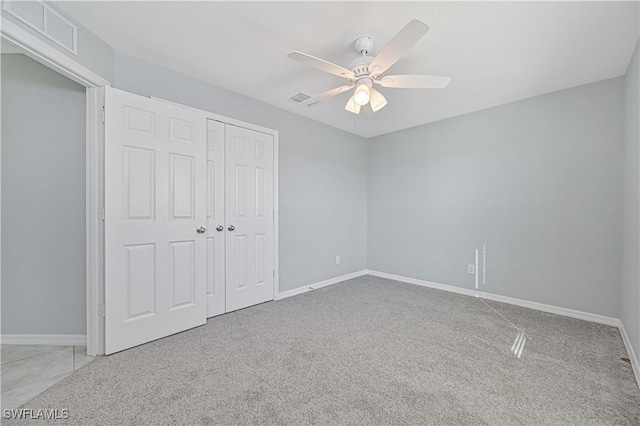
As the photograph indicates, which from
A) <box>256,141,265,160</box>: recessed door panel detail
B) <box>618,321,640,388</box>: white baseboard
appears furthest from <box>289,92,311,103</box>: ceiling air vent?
<box>618,321,640,388</box>: white baseboard

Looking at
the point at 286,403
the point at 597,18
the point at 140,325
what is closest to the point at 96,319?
the point at 140,325

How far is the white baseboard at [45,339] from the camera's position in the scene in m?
2.26

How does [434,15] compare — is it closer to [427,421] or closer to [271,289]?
[427,421]

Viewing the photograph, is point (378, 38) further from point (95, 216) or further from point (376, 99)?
point (95, 216)

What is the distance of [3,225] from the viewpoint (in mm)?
2230

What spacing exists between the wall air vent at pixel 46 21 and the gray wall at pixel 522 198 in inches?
157

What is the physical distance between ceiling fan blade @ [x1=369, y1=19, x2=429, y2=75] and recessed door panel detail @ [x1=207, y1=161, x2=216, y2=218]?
185 centimetres

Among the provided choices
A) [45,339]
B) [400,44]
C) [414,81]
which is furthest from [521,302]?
[45,339]

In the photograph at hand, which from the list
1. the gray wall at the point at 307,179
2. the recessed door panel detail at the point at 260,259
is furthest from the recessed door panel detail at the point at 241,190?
the gray wall at the point at 307,179

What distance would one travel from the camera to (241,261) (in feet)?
10.2

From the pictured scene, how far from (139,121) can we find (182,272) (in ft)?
4.58

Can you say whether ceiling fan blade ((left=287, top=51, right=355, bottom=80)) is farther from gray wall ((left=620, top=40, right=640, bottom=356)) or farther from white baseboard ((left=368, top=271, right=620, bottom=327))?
white baseboard ((left=368, top=271, right=620, bottom=327))

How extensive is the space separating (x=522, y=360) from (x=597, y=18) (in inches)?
98.6

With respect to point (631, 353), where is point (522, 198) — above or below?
above
